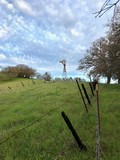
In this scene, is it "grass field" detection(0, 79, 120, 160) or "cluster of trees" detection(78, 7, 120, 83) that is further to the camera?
"cluster of trees" detection(78, 7, 120, 83)

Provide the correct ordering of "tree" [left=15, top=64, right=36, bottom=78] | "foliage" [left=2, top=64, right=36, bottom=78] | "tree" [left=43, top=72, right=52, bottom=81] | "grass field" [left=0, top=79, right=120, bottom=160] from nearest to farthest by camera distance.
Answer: "grass field" [left=0, top=79, right=120, bottom=160] < "tree" [left=43, top=72, right=52, bottom=81] < "foliage" [left=2, top=64, right=36, bottom=78] < "tree" [left=15, top=64, right=36, bottom=78]

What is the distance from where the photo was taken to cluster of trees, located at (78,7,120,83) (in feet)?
113

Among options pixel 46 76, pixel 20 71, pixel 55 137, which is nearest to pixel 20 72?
pixel 20 71

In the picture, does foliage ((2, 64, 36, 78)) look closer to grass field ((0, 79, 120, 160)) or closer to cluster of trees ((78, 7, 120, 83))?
cluster of trees ((78, 7, 120, 83))

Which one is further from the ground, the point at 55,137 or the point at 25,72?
the point at 25,72

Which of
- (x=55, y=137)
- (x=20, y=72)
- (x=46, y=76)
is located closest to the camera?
(x=55, y=137)

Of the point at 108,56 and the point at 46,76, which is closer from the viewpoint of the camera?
the point at 108,56

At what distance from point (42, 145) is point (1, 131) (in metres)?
2.75

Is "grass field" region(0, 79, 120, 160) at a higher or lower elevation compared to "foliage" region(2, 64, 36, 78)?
lower

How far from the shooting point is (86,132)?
33.4 feet

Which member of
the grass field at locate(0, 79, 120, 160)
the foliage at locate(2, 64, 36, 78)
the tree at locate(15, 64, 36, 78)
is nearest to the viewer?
the grass field at locate(0, 79, 120, 160)

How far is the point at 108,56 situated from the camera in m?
41.8

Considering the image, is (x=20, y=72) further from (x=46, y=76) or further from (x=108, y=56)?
(x=108, y=56)

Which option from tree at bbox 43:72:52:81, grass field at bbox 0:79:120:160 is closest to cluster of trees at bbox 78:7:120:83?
grass field at bbox 0:79:120:160
